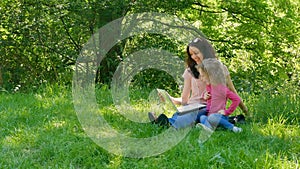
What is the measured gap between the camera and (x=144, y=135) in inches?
147

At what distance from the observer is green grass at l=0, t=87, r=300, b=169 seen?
9.80 feet

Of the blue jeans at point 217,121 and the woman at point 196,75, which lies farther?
the woman at point 196,75

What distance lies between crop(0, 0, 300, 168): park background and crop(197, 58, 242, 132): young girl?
245 mm

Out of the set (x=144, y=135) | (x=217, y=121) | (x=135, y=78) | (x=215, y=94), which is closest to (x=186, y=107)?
(x=215, y=94)

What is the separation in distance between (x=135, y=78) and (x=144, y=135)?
339cm

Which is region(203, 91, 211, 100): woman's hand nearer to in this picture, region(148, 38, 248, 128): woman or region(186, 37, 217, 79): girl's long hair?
region(148, 38, 248, 128): woman

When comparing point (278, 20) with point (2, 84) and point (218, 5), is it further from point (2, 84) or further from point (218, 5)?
point (2, 84)

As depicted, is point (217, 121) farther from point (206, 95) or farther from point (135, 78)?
point (135, 78)

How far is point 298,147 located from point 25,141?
227cm

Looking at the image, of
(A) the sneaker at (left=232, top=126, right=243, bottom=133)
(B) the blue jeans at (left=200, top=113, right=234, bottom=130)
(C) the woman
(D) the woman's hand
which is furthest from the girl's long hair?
(A) the sneaker at (left=232, top=126, right=243, bottom=133)

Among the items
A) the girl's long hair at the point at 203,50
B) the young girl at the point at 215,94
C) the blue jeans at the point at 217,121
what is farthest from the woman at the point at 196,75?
the blue jeans at the point at 217,121

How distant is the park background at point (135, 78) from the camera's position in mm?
3178

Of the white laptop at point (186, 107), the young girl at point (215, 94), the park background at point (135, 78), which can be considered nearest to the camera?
the park background at point (135, 78)

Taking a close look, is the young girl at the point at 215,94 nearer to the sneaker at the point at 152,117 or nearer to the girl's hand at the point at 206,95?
the girl's hand at the point at 206,95
